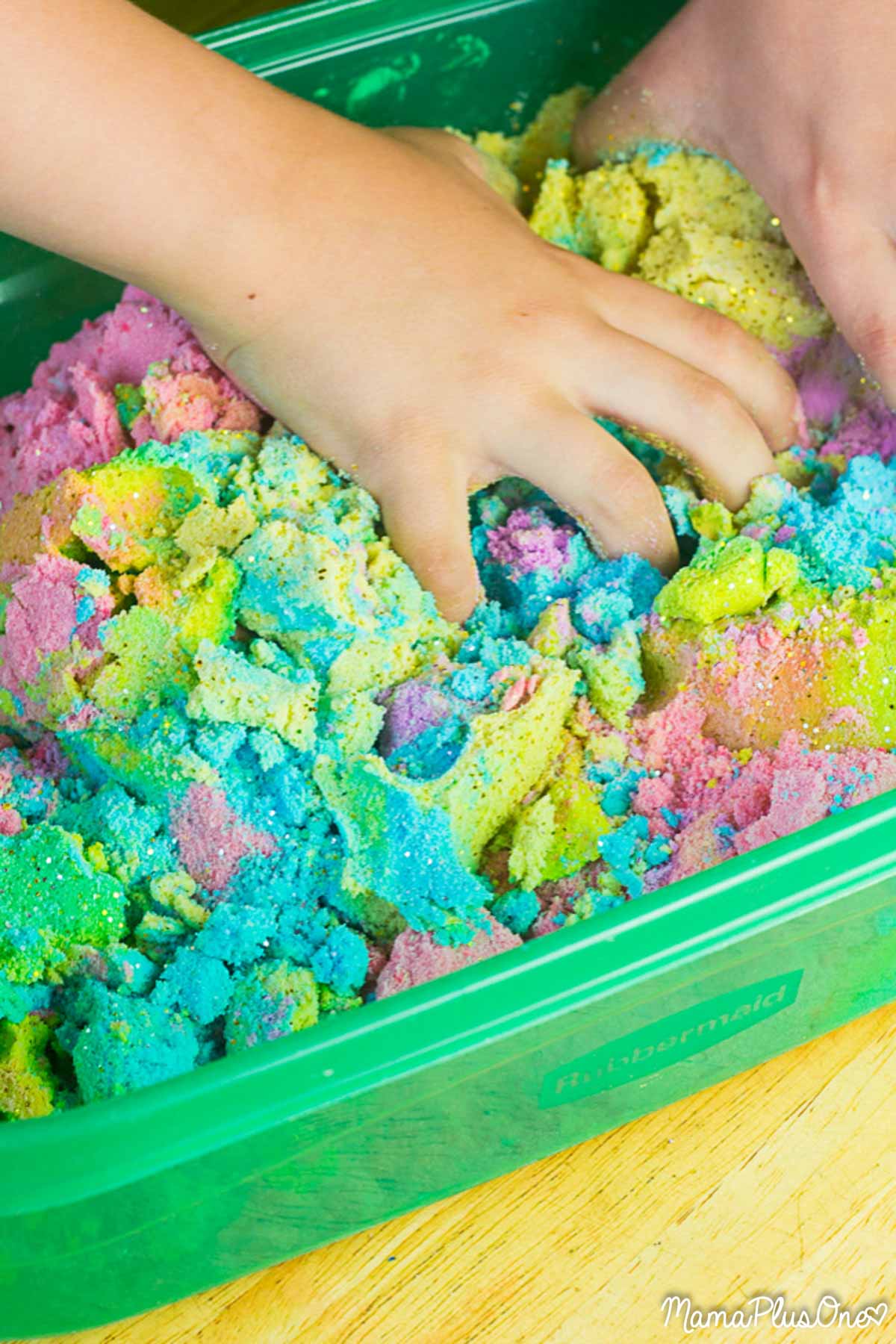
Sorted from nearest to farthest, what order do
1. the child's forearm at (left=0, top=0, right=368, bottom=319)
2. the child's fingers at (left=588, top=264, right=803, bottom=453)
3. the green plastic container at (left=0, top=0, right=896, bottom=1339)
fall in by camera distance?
the green plastic container at (left=0, top=0, right=896, bottom=1339) < the child's forearm at (left=0, top=0, right=368, bottom=319) < the child's fingers at (left=588, top=264, right=803, bottom=453)

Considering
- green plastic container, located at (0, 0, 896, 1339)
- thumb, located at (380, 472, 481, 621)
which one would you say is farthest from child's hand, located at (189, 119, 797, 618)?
green plastic container, located at (0, 0, 896, 1339)

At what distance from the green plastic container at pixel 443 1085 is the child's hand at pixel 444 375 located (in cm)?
20

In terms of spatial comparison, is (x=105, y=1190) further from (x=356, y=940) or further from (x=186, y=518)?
(x=186, y=518)

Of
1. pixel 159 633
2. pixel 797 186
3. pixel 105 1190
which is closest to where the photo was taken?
pixel 105 1190

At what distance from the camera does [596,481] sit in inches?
21.5

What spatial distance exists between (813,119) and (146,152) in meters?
0.31

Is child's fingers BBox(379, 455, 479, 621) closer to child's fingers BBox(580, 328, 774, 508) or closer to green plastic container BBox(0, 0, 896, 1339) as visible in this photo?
child's fingers BBox(580, 328, 774, 508)

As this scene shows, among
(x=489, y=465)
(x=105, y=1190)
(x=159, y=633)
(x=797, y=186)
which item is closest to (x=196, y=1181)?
(x=105, y=1190)

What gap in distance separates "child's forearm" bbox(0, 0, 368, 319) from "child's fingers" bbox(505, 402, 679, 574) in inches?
5.0

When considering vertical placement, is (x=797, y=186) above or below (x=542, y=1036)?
above

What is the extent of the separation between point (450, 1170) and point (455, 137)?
51cm

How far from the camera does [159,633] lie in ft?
1.67

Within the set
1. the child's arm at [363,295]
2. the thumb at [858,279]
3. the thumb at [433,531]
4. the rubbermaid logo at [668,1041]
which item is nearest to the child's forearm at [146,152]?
the child's arm at [363,295]

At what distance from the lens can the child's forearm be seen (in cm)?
49
